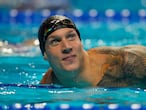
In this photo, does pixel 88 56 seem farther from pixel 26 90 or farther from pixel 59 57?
pixel 26 90

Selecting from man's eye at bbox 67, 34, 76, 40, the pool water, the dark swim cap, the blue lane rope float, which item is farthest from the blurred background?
the blue lane rope float

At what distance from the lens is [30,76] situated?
4871 mm

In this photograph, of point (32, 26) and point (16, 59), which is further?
point (32, 26)

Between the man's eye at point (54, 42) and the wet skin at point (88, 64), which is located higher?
the man's eye at point (54, 42)

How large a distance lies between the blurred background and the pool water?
15mm

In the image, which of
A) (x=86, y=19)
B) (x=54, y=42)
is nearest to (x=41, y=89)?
(x=54, y=42)

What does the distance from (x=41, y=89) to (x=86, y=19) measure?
15.9 feet

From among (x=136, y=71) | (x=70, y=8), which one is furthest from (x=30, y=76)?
(x=70, y=8)

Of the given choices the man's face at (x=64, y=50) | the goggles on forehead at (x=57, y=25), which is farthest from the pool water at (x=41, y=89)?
the goggles on forehead at (x=57, y=25)

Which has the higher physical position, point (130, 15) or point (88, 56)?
point (130, 15)

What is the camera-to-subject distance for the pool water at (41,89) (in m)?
3.72

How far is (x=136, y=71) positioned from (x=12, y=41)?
143 inches

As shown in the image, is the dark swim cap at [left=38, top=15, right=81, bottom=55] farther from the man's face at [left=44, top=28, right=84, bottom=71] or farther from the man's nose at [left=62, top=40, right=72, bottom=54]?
the man's nose at [left=62, top=40, right=72, bottom=54]

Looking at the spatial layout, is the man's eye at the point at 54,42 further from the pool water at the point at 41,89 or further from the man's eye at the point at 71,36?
the pool water at the point at 41,89
